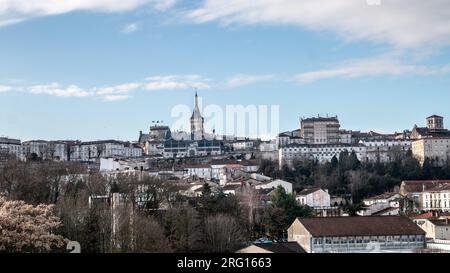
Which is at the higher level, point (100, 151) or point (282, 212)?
point (100, 151)

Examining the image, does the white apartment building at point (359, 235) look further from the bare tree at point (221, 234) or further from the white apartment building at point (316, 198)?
the white apartment building at point (316, 198)

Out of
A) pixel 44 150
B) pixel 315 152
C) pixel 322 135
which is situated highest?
pixel 322 135

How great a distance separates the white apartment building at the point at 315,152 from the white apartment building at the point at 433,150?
205cm

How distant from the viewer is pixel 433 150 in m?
18.3

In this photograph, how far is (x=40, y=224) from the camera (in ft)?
12.9

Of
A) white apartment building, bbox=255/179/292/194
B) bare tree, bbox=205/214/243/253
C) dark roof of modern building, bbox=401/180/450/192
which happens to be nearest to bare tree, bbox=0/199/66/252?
bare tree, bbox=205/214/243/253

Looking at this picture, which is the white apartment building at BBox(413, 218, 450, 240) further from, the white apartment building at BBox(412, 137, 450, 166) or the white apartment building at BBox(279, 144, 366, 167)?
the white apartment building at BBox(279, 144, 366, 167)

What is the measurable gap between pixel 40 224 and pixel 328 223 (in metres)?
4.85

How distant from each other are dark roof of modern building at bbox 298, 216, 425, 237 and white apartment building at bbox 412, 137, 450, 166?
8.95 metres

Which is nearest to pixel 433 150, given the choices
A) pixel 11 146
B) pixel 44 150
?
pixel 44 150

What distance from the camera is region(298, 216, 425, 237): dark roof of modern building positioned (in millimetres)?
7725

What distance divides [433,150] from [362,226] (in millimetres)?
11051

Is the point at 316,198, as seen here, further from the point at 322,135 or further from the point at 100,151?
the point at 100,151
